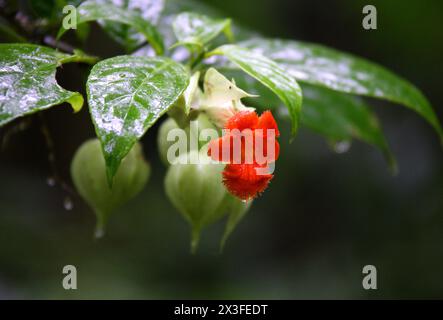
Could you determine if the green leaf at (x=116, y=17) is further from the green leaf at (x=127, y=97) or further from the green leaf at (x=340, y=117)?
the green leaf at (x=340, y=117)

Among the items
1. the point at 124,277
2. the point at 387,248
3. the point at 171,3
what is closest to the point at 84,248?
the point at 124,277

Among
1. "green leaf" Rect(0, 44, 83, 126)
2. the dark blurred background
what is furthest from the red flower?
the dark blurred background

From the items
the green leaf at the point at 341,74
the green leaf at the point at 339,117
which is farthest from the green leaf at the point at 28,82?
the green leaf at the point at 339,117

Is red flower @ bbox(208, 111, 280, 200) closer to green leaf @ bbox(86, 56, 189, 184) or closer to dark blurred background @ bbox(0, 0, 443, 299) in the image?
green leaf @ bbox(86, 56, 189, 184)

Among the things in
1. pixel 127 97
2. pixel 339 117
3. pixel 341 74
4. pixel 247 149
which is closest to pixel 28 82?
pixel 127 97

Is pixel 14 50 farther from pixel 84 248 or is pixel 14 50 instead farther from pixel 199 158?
pixel 84 248

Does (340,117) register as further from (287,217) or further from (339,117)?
(287,217)

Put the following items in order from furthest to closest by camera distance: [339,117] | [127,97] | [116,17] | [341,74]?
[339,117], [341,74], [116,17], [127,97]

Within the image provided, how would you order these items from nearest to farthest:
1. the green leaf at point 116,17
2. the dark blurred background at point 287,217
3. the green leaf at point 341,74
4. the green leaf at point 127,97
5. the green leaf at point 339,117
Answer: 1. the green leaf at point 127,97
2. the green leaf at point 116,17
3. the green leaf at point 341,74
4. the green leaf at point 339,117
5. the dark blurred background at point 287,217
